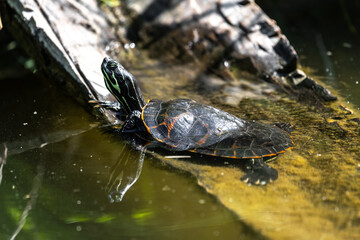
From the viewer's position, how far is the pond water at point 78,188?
275cm

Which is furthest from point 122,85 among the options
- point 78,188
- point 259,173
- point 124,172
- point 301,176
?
point 301,176

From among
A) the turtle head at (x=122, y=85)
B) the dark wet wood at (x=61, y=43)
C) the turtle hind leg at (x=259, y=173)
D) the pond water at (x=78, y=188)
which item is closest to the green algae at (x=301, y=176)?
the turtle hind leg at (x=259, y=173)

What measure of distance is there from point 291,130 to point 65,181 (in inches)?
96.1

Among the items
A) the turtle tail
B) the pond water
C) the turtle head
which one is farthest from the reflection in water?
the turtle tail

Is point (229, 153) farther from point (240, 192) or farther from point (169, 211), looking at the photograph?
point (169, 211)

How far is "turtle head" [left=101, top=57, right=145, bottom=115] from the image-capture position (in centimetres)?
423

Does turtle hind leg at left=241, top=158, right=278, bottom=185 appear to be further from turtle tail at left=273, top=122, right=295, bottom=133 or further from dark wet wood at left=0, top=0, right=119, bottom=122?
dark wet wood at left=0, top=0, right=119, bottom=122

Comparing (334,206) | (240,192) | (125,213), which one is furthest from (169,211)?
(334,206)

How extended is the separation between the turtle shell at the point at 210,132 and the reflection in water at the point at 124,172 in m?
0.29

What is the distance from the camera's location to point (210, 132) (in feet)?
12.2

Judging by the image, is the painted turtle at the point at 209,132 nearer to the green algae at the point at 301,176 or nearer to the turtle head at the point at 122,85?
the turtle head at the point at 122,85

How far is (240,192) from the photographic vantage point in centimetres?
316

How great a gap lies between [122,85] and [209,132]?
1198 millimetres

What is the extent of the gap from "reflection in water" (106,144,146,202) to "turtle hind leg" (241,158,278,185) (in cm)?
102
